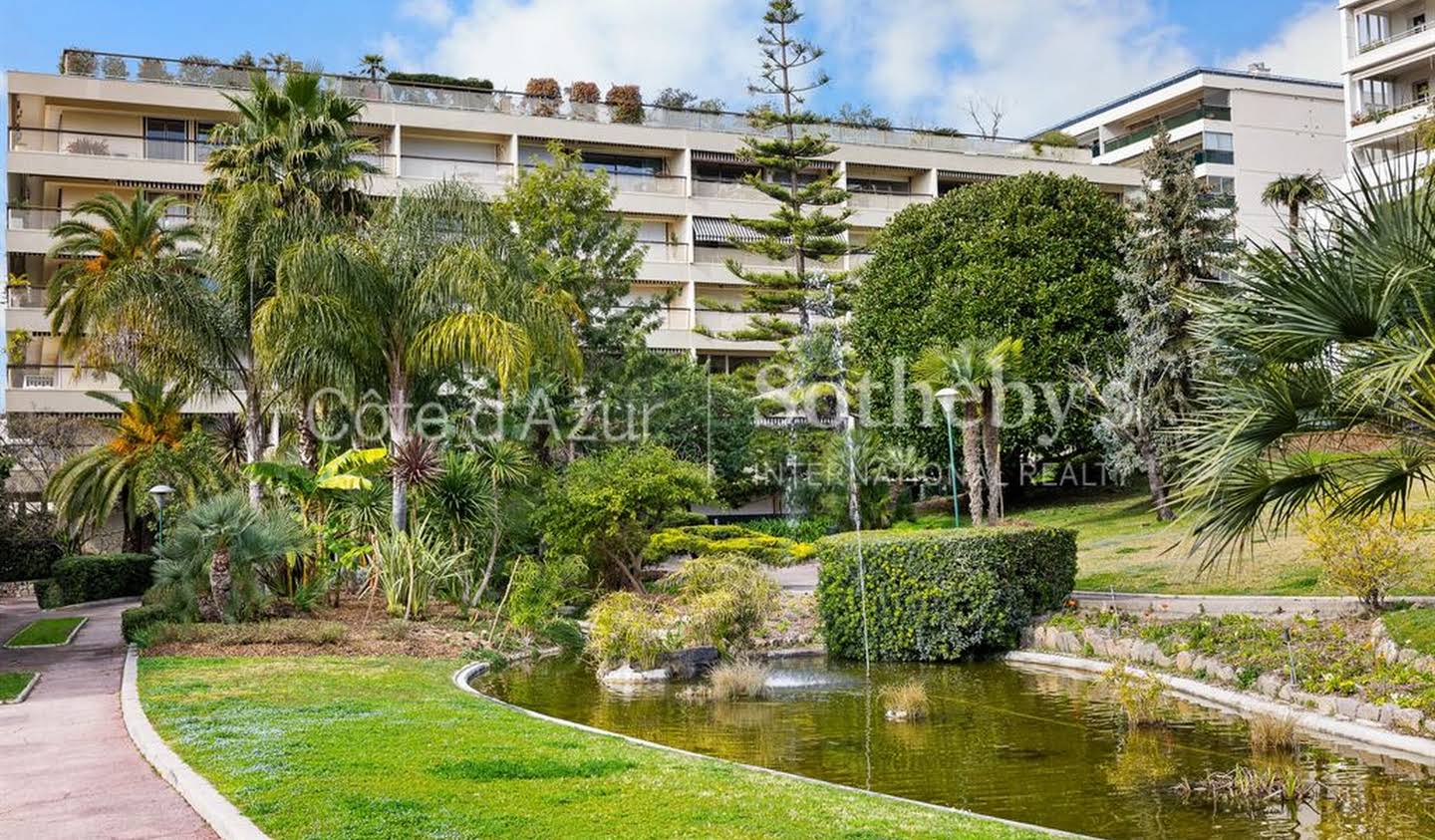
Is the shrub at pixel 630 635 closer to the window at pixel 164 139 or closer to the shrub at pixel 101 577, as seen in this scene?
the shrub at pixel 101 577

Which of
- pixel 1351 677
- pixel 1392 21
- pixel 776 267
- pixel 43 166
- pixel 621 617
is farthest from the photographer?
pixel 776 267

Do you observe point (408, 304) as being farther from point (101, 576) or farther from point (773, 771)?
point (773, 771)

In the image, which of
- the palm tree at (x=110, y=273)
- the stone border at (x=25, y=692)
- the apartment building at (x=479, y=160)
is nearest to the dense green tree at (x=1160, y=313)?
the apartment building at (x=479, y=160)

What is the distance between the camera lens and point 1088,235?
119 feet

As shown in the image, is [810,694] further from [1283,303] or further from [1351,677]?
[1283,303]

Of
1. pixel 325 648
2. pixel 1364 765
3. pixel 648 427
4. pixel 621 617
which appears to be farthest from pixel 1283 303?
pixel 648 427

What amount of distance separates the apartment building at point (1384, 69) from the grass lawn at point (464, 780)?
1652 inches

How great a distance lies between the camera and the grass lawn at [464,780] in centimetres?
717

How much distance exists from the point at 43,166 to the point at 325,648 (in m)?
31.8

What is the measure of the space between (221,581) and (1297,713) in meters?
14.4

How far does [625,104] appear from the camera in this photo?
50125 millimetres

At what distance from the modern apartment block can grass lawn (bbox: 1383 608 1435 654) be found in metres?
45.1

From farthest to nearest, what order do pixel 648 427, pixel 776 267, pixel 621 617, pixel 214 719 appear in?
pixel 776 267
pixel 648 427
pixel 621 617
pixel 214 719

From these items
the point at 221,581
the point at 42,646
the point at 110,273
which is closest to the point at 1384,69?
the point at 110,273
